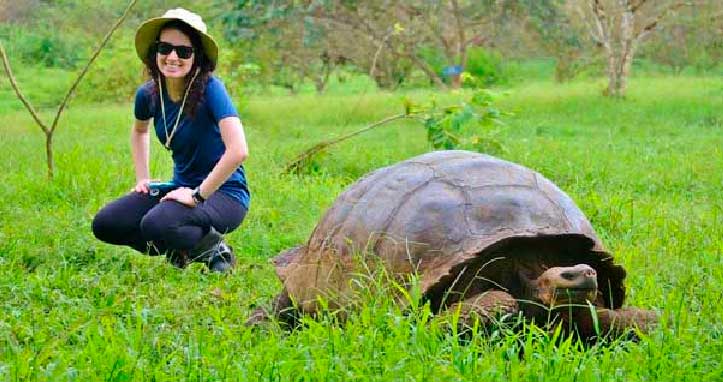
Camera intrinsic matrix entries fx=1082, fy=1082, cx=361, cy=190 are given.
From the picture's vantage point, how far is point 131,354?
2.66 metres

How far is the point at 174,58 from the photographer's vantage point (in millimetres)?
4180

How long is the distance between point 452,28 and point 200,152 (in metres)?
13.7

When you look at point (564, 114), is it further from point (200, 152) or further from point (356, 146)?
point (200, 152)

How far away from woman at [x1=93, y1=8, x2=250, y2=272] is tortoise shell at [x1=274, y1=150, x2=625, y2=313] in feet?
2.87

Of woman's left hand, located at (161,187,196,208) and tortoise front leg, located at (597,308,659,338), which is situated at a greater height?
woman's left hand, located at (161,187,196,208)

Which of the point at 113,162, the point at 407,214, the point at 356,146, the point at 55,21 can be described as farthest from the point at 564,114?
the point at 55,21

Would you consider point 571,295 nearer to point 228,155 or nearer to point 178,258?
point 228,155

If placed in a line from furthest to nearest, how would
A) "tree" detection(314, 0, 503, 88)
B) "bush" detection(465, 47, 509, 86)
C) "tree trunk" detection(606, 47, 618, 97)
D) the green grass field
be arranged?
"bush" detection(465, 47, 509, 86)
"tree" detection(314, 0, 503, 88)
"tree trunk" detection(606, 47, 618, 97)
the green grass field

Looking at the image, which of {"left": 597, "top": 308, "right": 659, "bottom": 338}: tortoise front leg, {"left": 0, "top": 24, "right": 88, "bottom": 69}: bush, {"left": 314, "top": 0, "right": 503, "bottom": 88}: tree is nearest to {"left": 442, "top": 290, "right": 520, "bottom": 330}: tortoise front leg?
{"left": 597, "top": 308, "right": 659, "bottom": 338}: tortoise front leg

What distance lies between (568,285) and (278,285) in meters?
1.47

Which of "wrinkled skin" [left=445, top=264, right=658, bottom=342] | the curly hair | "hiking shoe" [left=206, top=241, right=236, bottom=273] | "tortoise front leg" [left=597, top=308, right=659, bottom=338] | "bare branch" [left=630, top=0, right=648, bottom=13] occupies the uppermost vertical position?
the curly hair

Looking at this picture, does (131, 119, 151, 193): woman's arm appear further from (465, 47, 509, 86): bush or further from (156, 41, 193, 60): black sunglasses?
(465, 47, 509, 86): bush

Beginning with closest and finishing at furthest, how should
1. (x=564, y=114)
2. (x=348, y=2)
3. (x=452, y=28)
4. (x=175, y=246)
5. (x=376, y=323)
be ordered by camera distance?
(x=376, y=323) → (x=175, y=246) → (x=564, y=114) → (x=348, y=2) → (x=452, y=28)

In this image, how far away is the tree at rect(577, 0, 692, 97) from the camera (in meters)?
14.4
